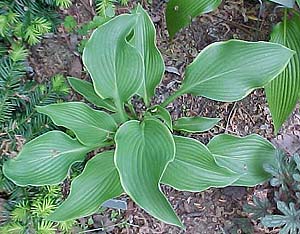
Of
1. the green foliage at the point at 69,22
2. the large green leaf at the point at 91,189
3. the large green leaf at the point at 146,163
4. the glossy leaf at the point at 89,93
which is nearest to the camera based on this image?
the large green leaf at the point at 146,163

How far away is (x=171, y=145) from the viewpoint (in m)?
1.18

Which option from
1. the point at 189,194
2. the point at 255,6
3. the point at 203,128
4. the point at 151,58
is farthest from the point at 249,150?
the point at 255,6

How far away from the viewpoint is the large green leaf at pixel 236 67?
1307mm

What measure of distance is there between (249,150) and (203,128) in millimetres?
154

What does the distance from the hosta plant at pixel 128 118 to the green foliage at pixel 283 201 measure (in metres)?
0.24

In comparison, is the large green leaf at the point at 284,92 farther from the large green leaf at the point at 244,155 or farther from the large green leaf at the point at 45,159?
the large green leaf at the point at 45,159

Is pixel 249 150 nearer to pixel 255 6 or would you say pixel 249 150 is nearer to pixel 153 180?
pixel 153 180

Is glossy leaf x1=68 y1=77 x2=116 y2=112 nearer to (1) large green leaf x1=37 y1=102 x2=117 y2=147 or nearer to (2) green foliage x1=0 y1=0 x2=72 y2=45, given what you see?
(1) large green leaf x1=37 y1=102 x2=117 y2=147

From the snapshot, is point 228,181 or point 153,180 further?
point 228,181

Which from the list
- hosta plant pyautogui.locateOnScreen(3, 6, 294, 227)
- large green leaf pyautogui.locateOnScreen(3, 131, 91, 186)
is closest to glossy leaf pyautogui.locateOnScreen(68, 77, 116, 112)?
hosta plant pyautogui.locateOnScreen(3, 6, 294, 227)

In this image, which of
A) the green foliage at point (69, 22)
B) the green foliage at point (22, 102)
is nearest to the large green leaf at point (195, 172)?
the green foliage at point (22, 102)

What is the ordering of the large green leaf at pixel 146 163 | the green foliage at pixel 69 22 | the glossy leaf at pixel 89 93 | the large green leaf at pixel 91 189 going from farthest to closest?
the green foliage at pixel 69 22 → the glossy leaf at pixel 89 93 → the large green leaf at pixel 91 189 → the large green leaf at pixel 146 163

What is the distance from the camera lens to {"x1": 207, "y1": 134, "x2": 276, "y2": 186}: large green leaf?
4.67 ft

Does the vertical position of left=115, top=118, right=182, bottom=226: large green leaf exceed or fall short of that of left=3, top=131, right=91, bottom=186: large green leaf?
it exceeds it
